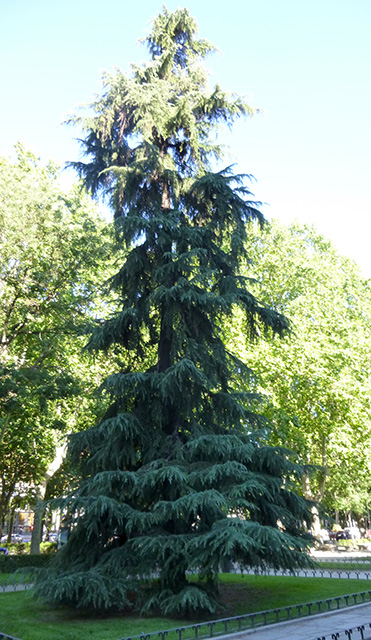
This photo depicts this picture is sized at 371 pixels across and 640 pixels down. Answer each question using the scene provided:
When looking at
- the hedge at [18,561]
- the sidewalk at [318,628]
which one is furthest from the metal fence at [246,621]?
the hedge at [18,561]

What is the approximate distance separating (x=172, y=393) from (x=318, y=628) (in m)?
5.93

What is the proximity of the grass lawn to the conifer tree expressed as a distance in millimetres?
463

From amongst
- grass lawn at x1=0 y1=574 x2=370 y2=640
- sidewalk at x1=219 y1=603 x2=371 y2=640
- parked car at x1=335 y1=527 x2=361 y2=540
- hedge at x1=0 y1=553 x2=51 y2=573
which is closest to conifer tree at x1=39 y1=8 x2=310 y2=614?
grass lawn at x1=0 y1=574 x2=370 y2=640

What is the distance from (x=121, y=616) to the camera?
11031mm

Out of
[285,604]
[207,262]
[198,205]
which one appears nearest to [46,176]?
[198,205]

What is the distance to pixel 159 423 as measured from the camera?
12.9 metres

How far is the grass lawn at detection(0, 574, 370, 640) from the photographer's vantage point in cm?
955

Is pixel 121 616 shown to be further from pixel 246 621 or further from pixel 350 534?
pixel 350 534

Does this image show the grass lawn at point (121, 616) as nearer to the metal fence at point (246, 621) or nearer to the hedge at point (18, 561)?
the metal fence at point (246, 621)

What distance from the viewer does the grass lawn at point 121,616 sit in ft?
31.3

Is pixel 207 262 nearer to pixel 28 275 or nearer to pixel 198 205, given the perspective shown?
pixel 198 205

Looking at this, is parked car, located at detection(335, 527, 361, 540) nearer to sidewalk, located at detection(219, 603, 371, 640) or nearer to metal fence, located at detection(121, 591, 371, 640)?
metal fence, located at detection(121, 591, 371, 640)

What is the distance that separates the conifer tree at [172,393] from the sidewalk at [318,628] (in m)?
1.23

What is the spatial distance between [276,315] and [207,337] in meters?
2.05
